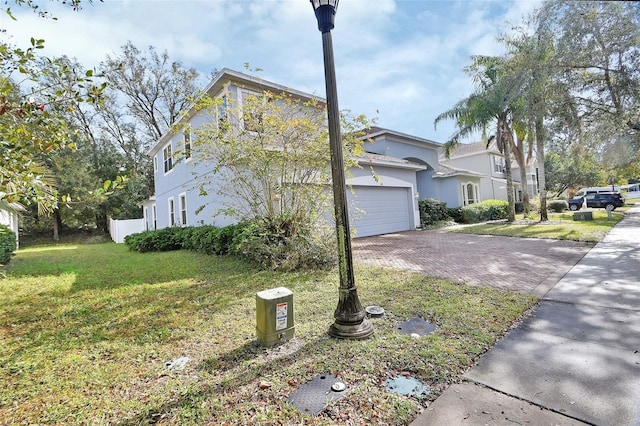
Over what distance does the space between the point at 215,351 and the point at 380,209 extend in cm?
1195

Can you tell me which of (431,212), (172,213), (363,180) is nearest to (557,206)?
(431,212)

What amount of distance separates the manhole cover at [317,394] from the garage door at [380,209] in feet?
31.5

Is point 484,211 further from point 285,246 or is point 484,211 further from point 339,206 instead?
point 339,206

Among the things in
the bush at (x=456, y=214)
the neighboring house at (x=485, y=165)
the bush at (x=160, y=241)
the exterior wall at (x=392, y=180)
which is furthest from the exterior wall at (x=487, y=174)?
the bush at (x=160, y=241)

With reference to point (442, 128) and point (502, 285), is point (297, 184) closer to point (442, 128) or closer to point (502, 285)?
point (502, 285)

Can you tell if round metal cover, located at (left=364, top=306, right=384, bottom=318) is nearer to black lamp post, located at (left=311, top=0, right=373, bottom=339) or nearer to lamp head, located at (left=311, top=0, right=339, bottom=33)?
black lamp post, located at (left=311, top=0, right=373, bottom=339)

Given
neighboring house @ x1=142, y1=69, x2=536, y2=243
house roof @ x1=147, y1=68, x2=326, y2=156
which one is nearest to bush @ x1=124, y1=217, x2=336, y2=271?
neighboring house @ x1=142, y1=69, x2=536, y2=243

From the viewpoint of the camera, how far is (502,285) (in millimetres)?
5672

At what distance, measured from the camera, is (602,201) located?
1027 inches

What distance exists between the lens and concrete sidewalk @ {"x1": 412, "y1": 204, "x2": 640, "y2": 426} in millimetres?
2340

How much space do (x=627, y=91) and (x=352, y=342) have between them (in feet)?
41.5

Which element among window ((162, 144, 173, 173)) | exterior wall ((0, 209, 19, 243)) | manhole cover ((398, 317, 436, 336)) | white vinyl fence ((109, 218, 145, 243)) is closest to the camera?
manhole cover ((398, 317, 436, 336))

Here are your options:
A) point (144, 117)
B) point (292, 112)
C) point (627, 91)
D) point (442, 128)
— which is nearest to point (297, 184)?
point (292, 112)

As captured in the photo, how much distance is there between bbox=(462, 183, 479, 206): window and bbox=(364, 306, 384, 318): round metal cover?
19391 mm
